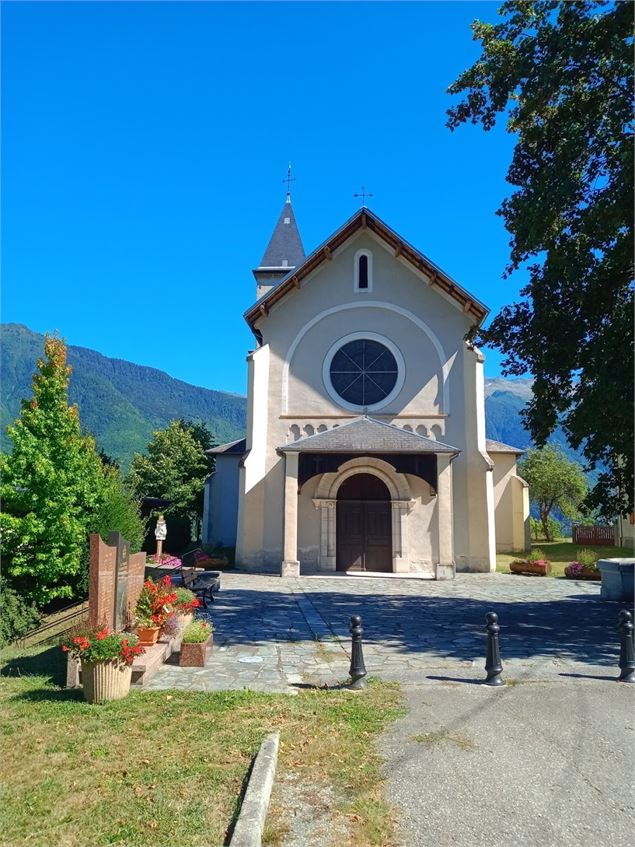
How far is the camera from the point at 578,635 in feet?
33.5

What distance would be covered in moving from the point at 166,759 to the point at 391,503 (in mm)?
16587

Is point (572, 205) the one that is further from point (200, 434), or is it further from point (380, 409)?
point (200, 434)

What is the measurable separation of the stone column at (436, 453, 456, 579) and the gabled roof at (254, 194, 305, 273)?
19534 mm

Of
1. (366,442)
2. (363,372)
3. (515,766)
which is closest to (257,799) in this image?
(515,766)

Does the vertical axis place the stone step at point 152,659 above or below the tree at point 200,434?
below

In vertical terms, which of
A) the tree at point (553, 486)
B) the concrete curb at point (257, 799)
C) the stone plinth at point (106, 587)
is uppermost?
the tree at point (553, 486)

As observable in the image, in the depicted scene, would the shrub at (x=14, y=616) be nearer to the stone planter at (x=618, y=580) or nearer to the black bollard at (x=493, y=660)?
the black bollard at (x=493, y=660)

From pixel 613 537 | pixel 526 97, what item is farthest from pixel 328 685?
pixel 613 537

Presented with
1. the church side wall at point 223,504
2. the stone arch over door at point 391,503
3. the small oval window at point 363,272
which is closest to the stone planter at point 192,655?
the stone arch over door at point 391,503

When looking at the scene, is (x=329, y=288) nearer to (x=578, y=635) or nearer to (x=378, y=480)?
(x=378, y=480)

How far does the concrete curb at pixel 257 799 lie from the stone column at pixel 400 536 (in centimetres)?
1590

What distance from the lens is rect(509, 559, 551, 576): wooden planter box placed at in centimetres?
2048

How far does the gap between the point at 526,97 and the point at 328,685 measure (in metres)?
10.2

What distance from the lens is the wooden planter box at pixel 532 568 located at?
2048 cm
